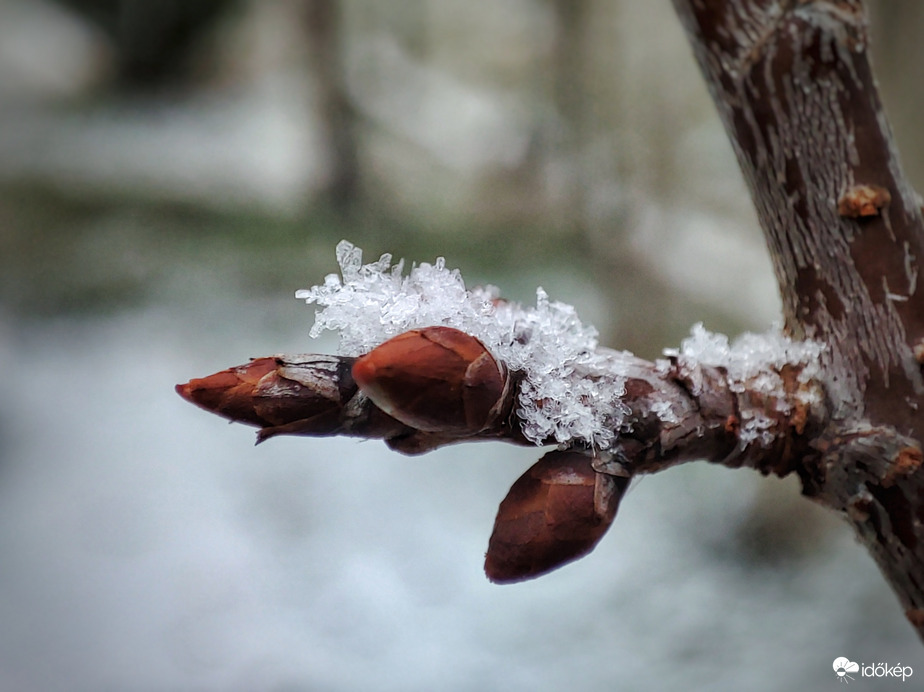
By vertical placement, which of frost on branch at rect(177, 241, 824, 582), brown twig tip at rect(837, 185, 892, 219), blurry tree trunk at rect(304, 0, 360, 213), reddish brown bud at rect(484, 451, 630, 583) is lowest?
reddish brown bud at rect(484, 451, 630, 583)

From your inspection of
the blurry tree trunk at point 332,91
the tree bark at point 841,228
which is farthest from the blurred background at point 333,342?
the tree bark at point 841,228

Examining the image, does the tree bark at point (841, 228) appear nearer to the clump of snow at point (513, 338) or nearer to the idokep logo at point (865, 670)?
the clump of snow at point (513, 338)

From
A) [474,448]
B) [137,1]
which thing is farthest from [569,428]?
[137,1]

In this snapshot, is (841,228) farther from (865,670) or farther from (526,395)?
(865,670)

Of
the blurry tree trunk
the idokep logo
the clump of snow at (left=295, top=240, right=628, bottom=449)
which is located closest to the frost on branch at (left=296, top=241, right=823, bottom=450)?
the clump of snow at (left=295, top=240, right=628, bottom=449)

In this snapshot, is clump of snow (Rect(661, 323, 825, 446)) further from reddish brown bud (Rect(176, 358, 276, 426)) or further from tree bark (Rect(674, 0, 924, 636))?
reddish brown bud (Rect(176, 358, 276, 426))

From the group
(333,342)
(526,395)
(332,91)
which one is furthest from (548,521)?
(332,91)

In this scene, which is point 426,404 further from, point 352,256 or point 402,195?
point 402,195
